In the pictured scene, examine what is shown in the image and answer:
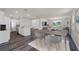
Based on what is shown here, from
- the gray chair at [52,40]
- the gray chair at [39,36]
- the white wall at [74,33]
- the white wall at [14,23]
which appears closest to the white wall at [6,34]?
the white wall at [14,23]

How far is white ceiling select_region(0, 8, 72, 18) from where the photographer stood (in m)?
1.91

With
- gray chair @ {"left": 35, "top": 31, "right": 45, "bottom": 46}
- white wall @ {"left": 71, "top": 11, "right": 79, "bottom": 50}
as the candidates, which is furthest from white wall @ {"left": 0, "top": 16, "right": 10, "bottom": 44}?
white wall @ {"left": 71, "top": 11, "right": 79, "bottom": 50}

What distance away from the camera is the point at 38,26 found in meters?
2.07

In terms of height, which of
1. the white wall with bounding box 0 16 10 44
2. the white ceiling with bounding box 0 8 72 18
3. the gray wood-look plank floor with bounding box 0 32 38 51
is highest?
the white ceiling with bounding box 0 8 72 18

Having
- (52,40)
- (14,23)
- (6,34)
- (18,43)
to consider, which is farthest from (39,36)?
(6,34)

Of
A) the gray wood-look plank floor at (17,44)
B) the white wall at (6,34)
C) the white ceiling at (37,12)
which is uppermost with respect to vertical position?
the white ceiling at (37,12)

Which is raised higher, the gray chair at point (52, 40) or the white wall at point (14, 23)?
the white wall at point (14, 23)

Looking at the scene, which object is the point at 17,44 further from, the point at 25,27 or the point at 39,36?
the point at 39,36

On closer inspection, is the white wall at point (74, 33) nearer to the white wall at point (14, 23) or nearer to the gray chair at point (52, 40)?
the gray chair at point (52, 40)

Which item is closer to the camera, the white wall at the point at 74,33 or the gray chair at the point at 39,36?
the white wall at the point at 74,33

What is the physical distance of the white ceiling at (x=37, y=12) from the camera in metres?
1.91

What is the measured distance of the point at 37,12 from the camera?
77.0 inches

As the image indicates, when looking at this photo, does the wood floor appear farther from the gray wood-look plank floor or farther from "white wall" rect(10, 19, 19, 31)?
"white wall" rect(10, 19, 19, 31)
